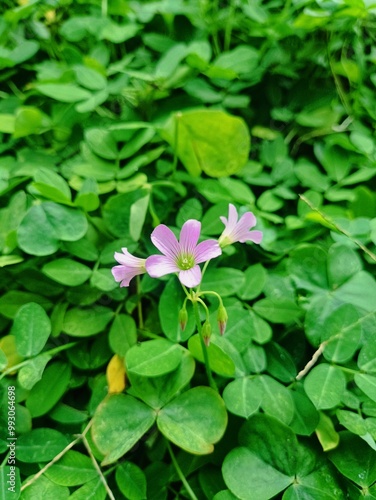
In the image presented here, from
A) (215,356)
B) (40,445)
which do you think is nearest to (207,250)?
(215,356)

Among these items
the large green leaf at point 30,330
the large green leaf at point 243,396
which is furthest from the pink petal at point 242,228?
the large green leaf at point 30,330

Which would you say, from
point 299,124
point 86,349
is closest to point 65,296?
point 86,349

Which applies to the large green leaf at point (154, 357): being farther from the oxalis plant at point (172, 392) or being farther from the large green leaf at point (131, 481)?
the large green leaf at point (131, 481)

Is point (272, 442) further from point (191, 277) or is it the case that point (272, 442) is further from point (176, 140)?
point (176, 140)

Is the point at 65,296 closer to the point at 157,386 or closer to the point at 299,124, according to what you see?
the point at 157,386

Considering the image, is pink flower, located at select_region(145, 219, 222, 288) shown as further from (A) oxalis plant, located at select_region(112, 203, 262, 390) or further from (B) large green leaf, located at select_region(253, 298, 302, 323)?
(B) large green leaf, located at select_region(253, 298, 302, 323)

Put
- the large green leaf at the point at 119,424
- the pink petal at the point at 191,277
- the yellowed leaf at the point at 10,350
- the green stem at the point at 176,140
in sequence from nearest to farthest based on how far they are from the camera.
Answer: the pink petal at the point at 191,277 < the large green leaf at the point at 119,424 < the yellowed leaf at the point at 10,350 < the green stem at the point at 176,140

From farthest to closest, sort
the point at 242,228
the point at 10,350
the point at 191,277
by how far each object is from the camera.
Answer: the point at 10,350 < the point at 242,228 < the point at 191,277
